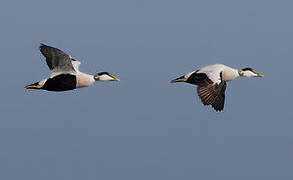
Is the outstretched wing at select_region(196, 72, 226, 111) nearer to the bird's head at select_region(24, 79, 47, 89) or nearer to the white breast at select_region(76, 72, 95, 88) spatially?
the white breast at select_region(76, 72, 95, 88)

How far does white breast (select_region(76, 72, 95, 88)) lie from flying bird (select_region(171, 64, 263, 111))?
283 cm

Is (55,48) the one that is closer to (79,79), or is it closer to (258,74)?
(79,79)

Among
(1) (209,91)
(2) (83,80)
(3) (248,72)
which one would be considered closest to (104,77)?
(2) (83,80)

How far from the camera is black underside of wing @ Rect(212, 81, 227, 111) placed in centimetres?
2052

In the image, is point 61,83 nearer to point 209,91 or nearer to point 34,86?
point 34,86

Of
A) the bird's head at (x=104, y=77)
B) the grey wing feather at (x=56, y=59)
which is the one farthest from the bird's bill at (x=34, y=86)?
the bird's head at (x=104, y=77)

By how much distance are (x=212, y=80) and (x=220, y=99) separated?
0.79 metres

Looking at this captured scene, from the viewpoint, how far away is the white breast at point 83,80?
65.4 ft

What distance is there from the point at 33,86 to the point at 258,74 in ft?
22.7

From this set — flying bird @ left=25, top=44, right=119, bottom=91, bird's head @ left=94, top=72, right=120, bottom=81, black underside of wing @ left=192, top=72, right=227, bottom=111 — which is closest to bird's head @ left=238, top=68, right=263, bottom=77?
black underside of wing @ left=192, top=72, right=227, bottom=111

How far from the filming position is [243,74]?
22438mm

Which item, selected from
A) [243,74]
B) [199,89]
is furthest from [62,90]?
[243,74]

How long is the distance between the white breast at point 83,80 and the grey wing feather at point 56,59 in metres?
0.30

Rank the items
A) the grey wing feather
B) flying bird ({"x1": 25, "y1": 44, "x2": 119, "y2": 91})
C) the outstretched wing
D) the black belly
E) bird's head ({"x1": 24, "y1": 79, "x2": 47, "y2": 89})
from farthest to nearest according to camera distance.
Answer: the outstretched wing < bird's head ({"x1": 24, "y1": 79, "x2": 47, "y2": 89}) < the black belly < flying bird ({"x1": 25, "y1": 44, "x2": 119, "y2": 91}) < the grey wing feather
